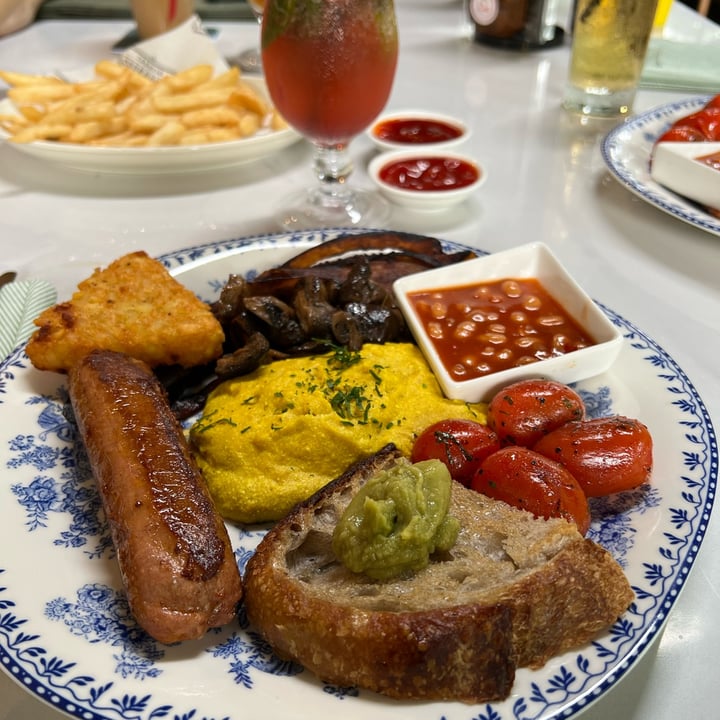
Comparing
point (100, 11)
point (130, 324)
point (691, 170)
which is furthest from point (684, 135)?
point (100, 11)

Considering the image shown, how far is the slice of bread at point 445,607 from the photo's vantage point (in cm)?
149

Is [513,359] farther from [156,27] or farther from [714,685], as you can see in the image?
[156,27]

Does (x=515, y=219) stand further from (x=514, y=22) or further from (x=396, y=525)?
(x=514, y=22)

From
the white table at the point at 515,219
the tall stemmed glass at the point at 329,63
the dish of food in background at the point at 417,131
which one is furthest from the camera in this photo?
the dish of food in background at the point at 417,131

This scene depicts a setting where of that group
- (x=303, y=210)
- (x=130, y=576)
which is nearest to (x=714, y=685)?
(x=130, y=576)

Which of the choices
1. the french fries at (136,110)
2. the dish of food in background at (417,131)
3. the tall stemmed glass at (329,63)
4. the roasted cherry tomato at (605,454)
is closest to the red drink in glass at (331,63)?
the tall stemmed glass at (329,63)

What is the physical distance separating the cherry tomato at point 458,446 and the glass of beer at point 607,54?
121 inches

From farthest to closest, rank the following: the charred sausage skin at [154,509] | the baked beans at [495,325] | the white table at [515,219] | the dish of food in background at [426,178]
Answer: the dish of food in background at [426,178] → the white table at [515,219] → the baked beans at [495,325] → the charred sausage skin at [154,509]

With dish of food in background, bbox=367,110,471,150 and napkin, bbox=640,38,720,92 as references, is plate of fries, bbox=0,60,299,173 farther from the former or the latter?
napkin, bbox=640,38,720,92

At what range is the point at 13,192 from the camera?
12.5ft

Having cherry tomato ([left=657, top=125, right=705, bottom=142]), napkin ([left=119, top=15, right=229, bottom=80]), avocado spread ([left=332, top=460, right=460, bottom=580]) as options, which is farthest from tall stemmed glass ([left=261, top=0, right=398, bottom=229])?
avocado spread ([left=332, top=460, right=460, bottom=580])

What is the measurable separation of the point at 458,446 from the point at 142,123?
255 centimetres

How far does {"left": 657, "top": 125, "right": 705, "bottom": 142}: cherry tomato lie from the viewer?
3.75 m

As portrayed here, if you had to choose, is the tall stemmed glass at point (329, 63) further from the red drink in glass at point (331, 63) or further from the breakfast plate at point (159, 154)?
the breakfast plate at point (159, 154)
